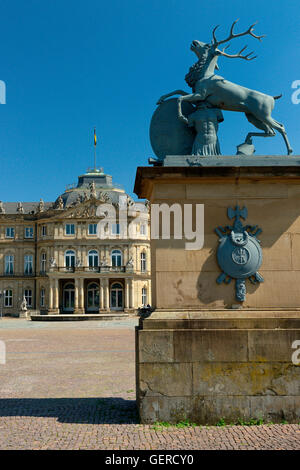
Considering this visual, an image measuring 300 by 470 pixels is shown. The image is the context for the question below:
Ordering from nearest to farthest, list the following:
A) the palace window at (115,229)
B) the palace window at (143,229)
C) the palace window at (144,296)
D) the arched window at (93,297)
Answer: the arched window at (93,297) < the palace window at (144,296) < the palace window at (115,229) < the palace window at (143,229)

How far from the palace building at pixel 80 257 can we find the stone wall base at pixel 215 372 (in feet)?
166

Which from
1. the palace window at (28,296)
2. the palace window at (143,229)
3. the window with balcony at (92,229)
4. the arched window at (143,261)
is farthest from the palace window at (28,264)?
the palace window at (143,229)

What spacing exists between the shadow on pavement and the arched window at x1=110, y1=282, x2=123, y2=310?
50.6 meters

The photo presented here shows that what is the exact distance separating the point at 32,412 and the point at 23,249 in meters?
58.3

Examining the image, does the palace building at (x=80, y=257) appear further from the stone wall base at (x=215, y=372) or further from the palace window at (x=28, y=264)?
the stone wall base at (x=215, y=372)

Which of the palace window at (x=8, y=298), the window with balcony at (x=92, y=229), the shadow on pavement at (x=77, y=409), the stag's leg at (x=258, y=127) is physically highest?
the window with balcony at (x=92, y=229)

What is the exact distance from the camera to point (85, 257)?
59.6 meters

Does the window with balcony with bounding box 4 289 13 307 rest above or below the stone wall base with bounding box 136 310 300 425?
below

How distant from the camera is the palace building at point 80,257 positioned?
58.6 meters

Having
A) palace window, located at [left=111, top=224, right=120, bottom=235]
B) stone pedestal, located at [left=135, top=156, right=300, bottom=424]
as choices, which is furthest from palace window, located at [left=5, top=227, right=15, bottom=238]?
stone pedestal, located at [left=135, top=156, right=300, bottom=424]

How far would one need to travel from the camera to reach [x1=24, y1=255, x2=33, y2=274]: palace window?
209 feet

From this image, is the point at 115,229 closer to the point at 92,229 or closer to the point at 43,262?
the point at 92,229

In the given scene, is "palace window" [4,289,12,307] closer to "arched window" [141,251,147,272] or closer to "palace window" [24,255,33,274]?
"palace window" [24,255,33,274]
